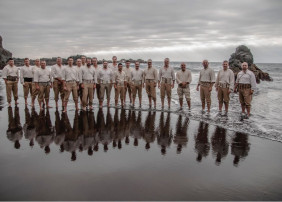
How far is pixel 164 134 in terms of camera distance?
23.9 ft

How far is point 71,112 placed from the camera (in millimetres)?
10117

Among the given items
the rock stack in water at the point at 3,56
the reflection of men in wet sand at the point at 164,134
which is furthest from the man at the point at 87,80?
the rock stack in water at the point at 3,56

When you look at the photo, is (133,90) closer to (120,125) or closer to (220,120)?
(120,125)

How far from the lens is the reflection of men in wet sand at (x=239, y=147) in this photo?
5540 millimetres

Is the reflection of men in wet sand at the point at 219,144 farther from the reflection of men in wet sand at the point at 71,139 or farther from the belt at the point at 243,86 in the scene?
the reflection of men in wet sand at the point at 71,139

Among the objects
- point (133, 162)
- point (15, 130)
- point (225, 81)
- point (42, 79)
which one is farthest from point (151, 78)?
point (133, 162)

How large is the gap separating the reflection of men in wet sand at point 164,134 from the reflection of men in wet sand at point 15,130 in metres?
3.66

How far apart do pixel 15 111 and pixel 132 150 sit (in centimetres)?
688

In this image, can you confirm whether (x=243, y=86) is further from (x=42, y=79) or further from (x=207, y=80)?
(x=42, y=79)

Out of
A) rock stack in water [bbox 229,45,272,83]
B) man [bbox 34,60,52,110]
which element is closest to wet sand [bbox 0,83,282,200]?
man [bbox 34,60,52,110]

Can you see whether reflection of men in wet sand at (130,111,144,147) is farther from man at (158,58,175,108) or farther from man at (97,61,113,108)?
man at (158,58,175,108)

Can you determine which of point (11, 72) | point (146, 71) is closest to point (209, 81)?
point (146, 71)

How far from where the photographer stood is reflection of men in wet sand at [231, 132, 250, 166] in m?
5.54

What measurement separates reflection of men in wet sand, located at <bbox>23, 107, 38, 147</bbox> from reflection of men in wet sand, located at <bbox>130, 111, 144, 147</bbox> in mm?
2778
